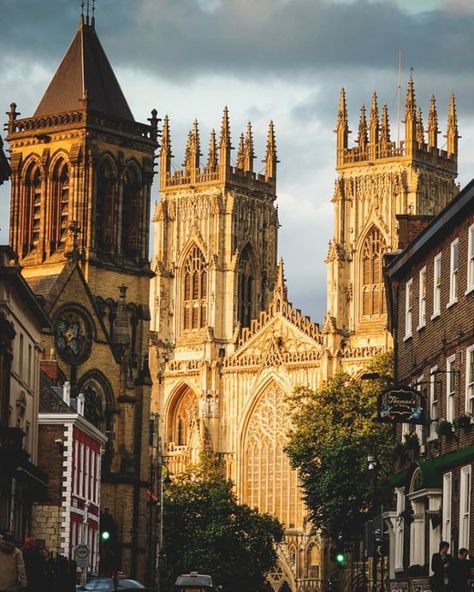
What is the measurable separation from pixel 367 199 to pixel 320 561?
81.6 ft

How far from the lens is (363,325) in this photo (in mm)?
140875

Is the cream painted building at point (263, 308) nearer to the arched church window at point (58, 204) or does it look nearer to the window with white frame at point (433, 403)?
the arched church window at point (58, 204)

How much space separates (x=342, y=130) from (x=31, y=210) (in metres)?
53.0

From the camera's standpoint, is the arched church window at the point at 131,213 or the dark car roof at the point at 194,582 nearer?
the dark car roof at the point at 194,582

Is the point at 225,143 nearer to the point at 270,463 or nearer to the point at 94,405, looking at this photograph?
the point at 270,463

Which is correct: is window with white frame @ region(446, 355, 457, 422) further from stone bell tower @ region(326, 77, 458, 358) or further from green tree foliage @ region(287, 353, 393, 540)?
stone bell tower @ region(326, 77, 458, 358)

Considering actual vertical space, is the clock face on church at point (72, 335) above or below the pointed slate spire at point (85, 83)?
below

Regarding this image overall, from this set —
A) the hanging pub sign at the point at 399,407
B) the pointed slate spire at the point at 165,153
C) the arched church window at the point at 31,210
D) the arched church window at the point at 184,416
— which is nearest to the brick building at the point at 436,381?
the hanging pub sign at the point at 399,407

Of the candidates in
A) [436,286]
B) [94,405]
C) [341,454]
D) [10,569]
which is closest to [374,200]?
[94,405]

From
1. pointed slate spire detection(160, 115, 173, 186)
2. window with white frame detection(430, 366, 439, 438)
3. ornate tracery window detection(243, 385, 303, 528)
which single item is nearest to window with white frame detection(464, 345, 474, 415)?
window with white frame detection(430, 366, 439, 438)

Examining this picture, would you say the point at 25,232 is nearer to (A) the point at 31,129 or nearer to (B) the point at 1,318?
(A) the point at 31,129

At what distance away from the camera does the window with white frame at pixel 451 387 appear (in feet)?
148

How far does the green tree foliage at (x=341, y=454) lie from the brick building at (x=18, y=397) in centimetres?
1874

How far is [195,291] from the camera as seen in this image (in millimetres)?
152125
